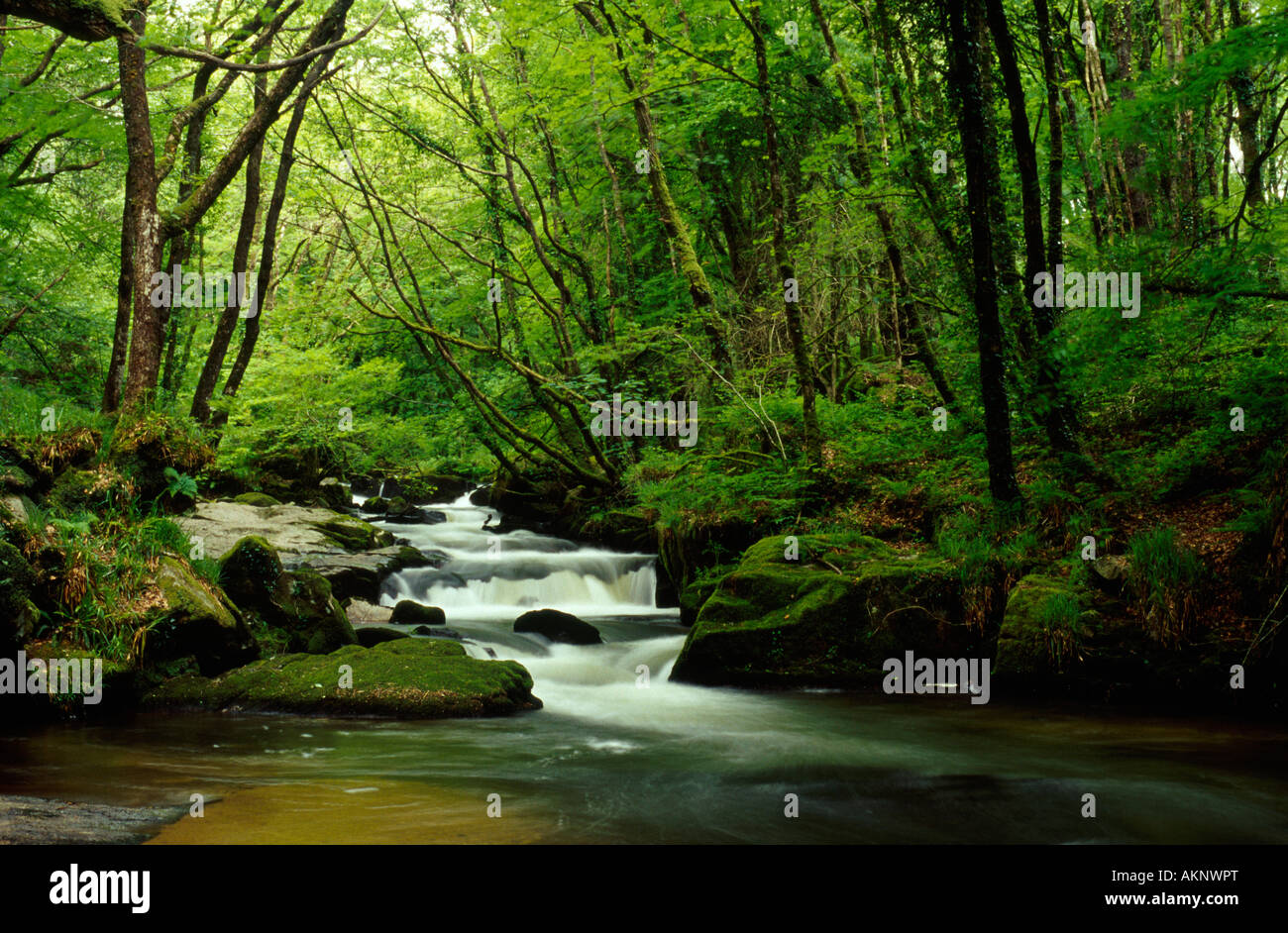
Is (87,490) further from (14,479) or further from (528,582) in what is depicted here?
(528,582)

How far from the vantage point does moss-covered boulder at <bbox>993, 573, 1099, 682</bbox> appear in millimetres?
6824

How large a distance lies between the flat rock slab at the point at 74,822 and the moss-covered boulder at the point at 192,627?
9.76 feet

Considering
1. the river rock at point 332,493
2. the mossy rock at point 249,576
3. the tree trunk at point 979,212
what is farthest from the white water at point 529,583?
the tree trunk at point 979,212

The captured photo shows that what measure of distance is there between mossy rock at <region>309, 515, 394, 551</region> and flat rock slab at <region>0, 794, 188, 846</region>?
30.3 ft

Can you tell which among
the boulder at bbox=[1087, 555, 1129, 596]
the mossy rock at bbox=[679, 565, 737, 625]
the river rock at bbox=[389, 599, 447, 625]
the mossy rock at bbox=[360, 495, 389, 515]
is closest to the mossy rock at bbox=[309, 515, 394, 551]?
the river rock at bbox=[389, 599, 447, 625]

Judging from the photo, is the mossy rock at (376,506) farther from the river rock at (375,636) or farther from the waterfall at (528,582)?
the river rock at (375,636)

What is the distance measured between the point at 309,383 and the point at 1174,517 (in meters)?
16.0

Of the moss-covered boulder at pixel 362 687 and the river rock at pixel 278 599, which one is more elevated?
the river rock at pixel 278 599

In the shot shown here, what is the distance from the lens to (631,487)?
47.6 ft

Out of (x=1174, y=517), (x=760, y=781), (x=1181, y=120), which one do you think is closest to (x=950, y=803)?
(x=760, y=781)

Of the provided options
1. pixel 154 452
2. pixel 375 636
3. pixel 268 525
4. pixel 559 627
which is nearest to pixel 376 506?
pixel 268 525

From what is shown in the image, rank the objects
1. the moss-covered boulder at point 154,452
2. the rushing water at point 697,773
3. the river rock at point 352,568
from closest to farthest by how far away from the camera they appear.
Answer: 1. the rushing water at point 697,773
2. the moss-covered boulder at point 154,452
3. the river rock at point 352,568

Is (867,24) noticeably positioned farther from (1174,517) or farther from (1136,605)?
(1136,605)

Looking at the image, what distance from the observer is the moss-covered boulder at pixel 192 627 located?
7.12 meters
